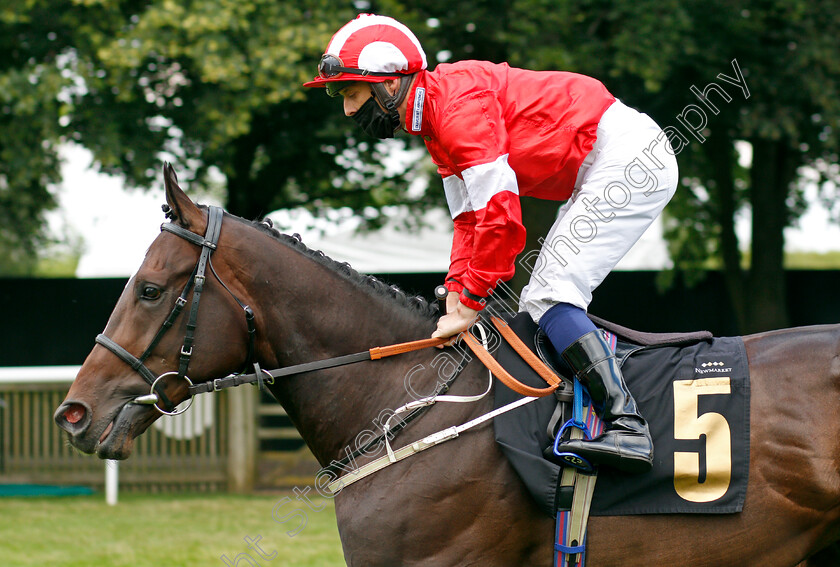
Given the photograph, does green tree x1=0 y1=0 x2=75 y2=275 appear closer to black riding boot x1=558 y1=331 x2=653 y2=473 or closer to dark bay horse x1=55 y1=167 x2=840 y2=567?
dark bay horse x1=55 y1=167 x2=840 y2=567

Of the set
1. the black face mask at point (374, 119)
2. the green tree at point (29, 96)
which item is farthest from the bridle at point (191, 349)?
the green tree at point (29, 96)

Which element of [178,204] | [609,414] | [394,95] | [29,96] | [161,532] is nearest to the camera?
[609,414]

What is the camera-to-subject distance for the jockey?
286 centimetres

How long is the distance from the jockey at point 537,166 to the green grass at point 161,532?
3763 mm

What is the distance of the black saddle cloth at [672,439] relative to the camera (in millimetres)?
2855

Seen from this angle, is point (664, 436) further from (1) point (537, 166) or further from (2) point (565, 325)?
(1) point (537, 166)

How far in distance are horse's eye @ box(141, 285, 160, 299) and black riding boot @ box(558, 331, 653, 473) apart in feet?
4.78

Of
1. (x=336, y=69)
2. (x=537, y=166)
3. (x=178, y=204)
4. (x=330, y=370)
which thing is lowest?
(x=330, y=370)

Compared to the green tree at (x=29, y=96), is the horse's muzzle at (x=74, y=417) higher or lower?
lower

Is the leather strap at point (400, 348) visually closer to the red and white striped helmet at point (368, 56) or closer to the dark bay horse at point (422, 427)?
the dark bay horse at point (422, 427)

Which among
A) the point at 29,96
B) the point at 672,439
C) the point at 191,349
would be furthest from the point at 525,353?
the point at 29,96

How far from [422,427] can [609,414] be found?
0.67m

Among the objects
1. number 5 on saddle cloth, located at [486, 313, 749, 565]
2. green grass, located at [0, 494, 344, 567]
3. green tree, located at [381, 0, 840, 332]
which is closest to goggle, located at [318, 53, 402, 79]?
number 5 on saddle cloth, located at [486, 313, 749, 565]

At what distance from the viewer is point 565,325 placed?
2.94 meters
